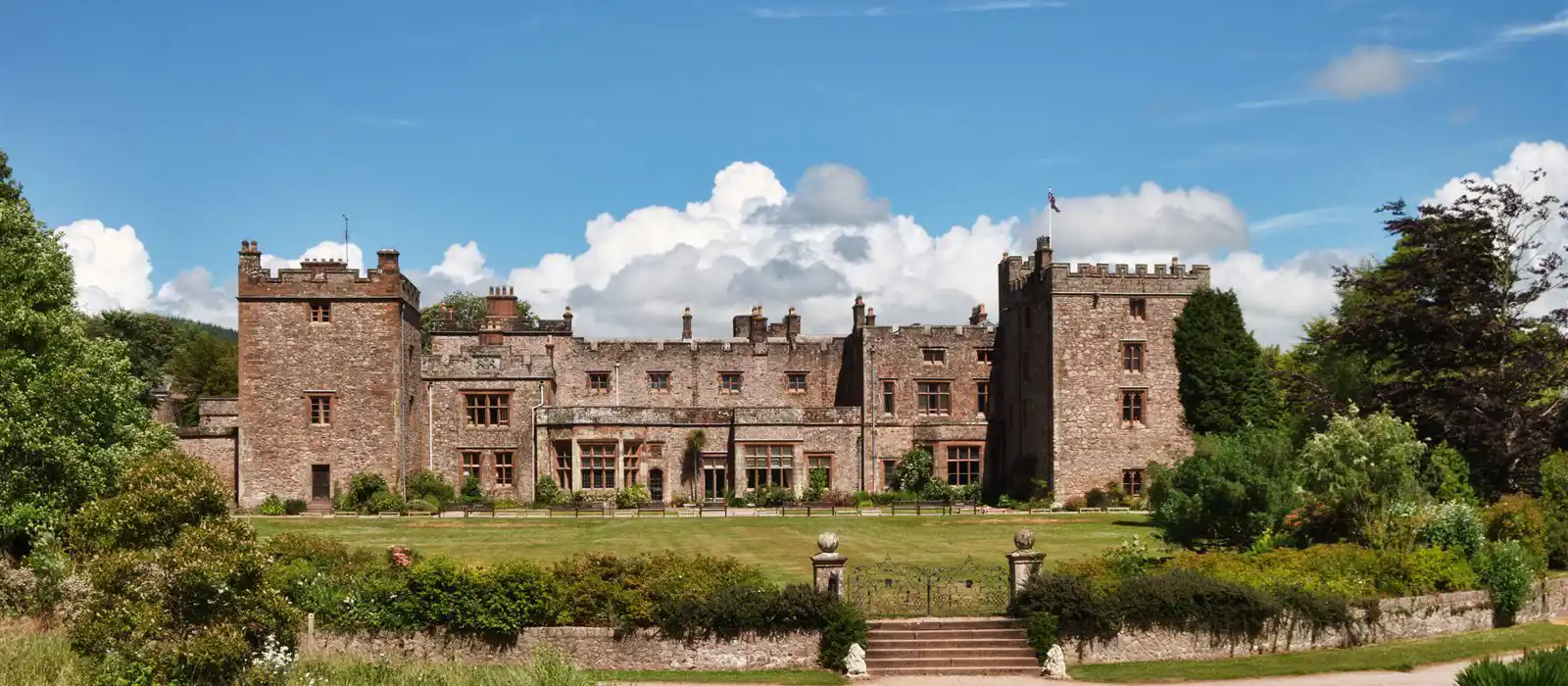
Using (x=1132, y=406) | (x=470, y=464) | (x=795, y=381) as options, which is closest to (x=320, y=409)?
(x=470, y=464)

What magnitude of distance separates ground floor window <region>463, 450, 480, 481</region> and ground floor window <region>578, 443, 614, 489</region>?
4.01 metres

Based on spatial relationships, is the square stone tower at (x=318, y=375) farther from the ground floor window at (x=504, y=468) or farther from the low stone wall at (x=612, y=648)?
the low stone wall at (x=612, y=648)

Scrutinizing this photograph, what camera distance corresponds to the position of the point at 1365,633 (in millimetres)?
23422

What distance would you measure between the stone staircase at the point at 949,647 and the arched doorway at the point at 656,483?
92.4ft

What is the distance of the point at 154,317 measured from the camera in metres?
75.2

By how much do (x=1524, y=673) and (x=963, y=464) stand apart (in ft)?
121

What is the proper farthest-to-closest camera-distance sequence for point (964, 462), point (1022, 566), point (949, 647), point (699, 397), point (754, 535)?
point (699, 397), point (964, 462), point (754, 535), point (1022, 566), point (949, 647)

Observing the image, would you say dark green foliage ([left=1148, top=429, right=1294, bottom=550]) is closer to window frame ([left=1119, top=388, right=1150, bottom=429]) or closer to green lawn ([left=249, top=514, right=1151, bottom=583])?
green lawn ([left=249, top=514, right=1151, bottom=583])

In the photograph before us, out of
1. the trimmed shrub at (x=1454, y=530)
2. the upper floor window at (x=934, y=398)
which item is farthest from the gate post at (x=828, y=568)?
the upper floor window at (x=934, y=398)

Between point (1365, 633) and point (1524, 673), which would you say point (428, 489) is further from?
point (1524, 673)

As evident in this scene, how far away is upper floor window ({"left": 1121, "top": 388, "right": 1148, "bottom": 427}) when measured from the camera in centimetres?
4684

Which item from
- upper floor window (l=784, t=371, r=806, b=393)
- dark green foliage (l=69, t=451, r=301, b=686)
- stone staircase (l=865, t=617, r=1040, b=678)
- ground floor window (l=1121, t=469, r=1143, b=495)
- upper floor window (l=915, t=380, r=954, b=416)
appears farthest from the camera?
upper floor window (l=784, t=371, r=806, b=393)

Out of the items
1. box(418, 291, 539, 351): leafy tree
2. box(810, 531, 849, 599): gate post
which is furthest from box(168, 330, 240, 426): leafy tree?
box(810, 531, 849, 599): gate post

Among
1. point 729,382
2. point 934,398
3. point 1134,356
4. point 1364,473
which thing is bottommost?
point 1364,473
